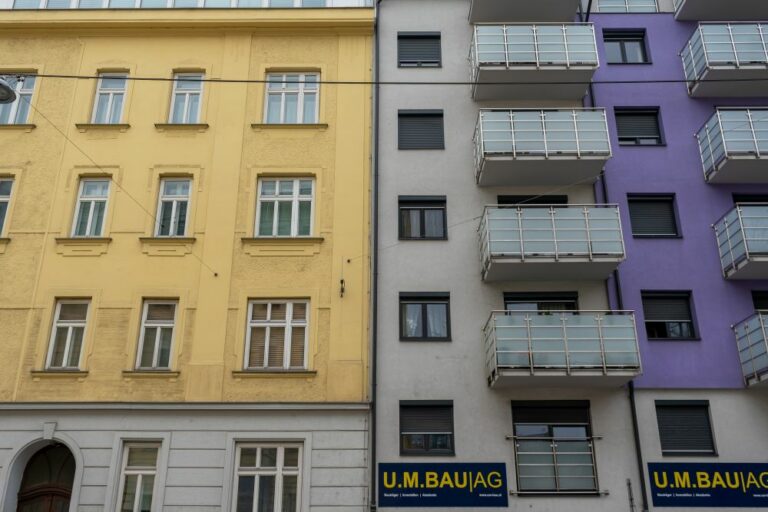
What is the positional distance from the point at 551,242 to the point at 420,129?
4.85 metres

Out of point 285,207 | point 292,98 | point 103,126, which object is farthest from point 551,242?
point 103,126

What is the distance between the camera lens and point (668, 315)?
15781 mm

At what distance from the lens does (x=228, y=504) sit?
45.7 ft

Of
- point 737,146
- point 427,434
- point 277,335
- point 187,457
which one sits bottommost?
point 187,457

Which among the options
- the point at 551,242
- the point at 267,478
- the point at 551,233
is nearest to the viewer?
the point at 267,478

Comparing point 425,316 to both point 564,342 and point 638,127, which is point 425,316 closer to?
point 564,342

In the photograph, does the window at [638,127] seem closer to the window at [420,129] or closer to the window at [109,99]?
the window at [420,129]

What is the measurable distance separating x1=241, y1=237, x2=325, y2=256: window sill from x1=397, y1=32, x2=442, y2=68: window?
5873 mm

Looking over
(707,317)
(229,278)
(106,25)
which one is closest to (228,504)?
(229,278)

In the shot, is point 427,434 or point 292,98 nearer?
point 427,434

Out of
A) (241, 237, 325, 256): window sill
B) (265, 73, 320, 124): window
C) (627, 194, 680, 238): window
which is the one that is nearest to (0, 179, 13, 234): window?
(241, 237, 325, 256): window sill

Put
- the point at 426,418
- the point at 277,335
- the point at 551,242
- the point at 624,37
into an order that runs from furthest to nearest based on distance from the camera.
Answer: the point at 624,37 → the point at 277,335 → the point at 551,242 → the point at 426,418

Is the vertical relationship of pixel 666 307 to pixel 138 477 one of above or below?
above

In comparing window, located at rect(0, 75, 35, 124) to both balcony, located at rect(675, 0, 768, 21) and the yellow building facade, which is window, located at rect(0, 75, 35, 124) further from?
balcony, located at rect(675, 0, 768, 21)
